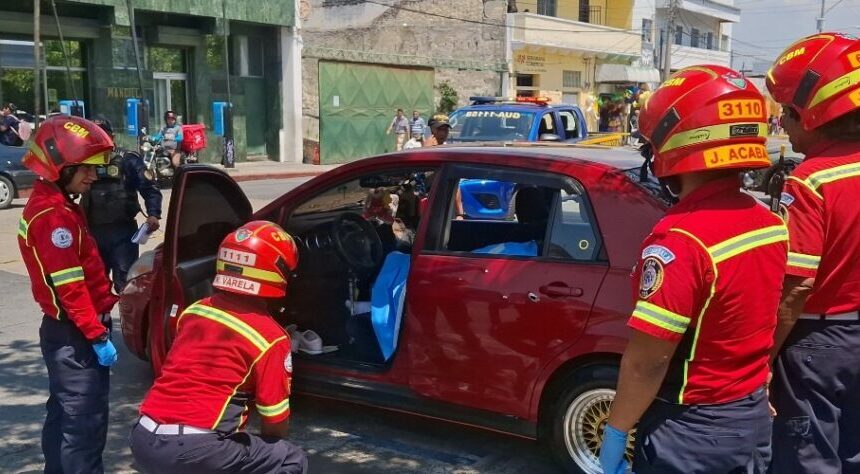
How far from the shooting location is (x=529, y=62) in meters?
32.0

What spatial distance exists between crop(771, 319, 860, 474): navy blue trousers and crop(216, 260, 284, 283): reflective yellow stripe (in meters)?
1.73

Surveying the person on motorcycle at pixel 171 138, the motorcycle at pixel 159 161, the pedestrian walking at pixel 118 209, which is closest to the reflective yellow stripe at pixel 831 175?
the pedestrian walking at pixel 118 209

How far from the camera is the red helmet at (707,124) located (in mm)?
2109

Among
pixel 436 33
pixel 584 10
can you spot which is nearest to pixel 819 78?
pixel 436 33

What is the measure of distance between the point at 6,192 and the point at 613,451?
45.1 feet

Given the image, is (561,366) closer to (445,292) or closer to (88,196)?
(445,292)

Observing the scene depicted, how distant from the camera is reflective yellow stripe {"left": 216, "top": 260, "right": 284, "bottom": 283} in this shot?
276 cm

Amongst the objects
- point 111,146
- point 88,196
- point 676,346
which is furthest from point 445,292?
point 88,196

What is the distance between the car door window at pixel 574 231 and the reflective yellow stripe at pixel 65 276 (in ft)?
6.77

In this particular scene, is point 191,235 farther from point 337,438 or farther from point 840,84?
Result: point 840,84

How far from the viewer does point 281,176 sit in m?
21.3

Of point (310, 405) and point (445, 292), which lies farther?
point (310, 405)

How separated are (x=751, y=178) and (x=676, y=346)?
6.16 m

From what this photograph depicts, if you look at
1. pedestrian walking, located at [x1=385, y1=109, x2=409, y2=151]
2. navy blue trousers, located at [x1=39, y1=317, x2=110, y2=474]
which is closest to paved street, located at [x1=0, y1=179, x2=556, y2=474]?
navy blue trousers, located at [x1=39, y1=317, x2=110, y2=474]
